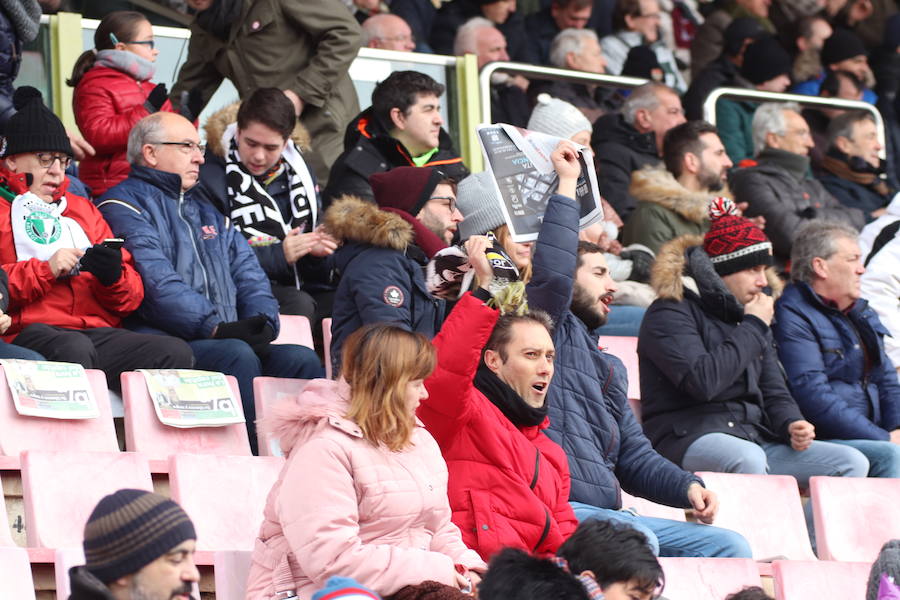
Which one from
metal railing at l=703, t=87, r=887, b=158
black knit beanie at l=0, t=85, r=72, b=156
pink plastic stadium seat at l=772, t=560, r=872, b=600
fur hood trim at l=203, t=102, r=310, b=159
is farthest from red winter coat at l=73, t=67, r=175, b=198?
metal railing at l=703, t=87, r=887, b=158

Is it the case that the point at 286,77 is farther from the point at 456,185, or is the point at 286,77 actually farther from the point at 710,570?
the point at 710,570

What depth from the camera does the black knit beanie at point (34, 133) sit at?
5133 millimetres

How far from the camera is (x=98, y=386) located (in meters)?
4.70

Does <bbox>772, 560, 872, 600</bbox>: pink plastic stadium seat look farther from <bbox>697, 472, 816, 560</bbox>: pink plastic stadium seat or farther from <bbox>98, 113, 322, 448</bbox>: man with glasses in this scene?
<bbox>98, 113, 322, 448</bbox>: man with glasses

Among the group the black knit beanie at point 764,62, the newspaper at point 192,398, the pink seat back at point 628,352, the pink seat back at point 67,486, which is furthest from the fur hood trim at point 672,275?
the black knit beanie at point 764,62

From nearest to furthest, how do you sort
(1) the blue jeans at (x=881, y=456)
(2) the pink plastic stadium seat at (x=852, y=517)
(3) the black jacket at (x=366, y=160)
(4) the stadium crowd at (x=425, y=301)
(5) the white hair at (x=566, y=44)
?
(4) the stadium crowd at (x=425, y=301), (2) the pink plastic stadium seat at (x=852, y=517), (1) the blue jeans at (x=881, y=456), (3) the black jacket at (x=366, y=160), (5) the white hair at (x=566, y=44)

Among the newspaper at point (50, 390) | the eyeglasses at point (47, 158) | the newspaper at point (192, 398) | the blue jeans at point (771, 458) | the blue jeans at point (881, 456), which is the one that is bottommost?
the blue jeans at point (881, 456)

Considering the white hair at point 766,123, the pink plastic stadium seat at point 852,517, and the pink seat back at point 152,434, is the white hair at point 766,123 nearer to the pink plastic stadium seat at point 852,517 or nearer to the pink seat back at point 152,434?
the pink plastic stadium seat at point 852,517

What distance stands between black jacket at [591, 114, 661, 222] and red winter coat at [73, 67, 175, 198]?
99.5 inches

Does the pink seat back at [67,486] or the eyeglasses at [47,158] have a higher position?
the eyeglasses at [47,158]

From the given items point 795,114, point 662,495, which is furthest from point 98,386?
point 795,114

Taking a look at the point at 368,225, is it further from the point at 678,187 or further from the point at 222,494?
the point at 678,187

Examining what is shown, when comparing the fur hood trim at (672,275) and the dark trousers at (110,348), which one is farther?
the fur hood trim at (672,275)

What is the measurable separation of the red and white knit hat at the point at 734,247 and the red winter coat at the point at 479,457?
2.07 meters
